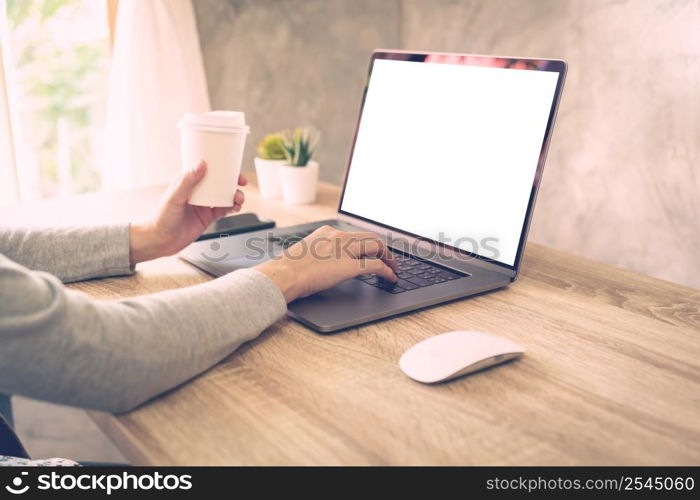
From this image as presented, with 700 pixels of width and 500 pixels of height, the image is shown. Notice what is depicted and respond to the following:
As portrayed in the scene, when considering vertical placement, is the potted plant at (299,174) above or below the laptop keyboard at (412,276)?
above

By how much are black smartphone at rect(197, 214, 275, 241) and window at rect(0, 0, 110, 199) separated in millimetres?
800

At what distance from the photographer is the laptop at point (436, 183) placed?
33.4 inches

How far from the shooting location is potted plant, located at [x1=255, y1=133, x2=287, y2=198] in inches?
56.1

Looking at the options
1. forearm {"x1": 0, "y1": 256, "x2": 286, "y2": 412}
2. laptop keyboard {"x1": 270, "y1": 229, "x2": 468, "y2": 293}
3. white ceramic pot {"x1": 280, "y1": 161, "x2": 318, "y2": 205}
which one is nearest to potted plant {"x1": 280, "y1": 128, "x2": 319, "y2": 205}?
white ceramic pot {"x1": 280, "y1": 161, "x2": 318, "y2": 205}

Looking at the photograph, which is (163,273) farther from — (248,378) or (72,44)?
(72,44)

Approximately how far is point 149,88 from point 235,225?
823mm

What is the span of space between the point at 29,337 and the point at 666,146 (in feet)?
5.63

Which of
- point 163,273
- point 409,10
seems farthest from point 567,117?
point 163,273

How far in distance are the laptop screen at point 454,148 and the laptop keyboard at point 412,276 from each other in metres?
0.05

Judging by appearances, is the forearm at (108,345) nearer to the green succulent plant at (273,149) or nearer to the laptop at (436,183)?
the laptop at (436,183)

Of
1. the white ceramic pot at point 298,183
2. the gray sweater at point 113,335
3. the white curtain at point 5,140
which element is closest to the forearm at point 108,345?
the gray sweater at point 113,335

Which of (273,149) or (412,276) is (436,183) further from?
(273,149)

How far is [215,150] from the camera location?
34.7 inches

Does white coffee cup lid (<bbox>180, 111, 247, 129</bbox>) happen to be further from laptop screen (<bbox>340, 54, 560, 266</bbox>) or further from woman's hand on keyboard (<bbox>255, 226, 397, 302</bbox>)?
laptop screen (<bbox>340, 54, 560, 266</bbox>)
